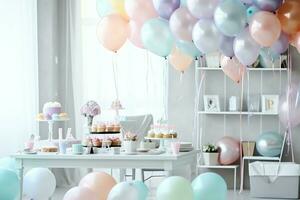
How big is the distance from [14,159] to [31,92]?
210cm

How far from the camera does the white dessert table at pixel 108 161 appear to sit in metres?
5.04

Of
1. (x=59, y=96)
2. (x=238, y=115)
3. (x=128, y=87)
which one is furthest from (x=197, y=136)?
(x=59, y=96)

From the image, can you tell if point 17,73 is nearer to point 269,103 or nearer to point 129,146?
point 129,146

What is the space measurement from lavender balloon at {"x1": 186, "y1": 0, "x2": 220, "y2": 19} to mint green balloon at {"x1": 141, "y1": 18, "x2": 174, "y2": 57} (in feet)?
1.15

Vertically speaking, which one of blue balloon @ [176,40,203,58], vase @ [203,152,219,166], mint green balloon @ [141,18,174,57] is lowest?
vase @ [203,152,219,166]

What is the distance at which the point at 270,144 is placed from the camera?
7.11m

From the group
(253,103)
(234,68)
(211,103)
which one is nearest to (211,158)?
(211,103)

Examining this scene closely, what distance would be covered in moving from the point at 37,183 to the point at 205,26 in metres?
2.07

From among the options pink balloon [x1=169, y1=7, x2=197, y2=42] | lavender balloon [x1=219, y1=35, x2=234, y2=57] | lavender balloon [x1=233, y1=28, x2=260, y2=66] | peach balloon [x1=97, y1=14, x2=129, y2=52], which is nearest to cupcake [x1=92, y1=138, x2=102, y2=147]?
peach balloon [x1=97, y1=14, x2=129, y2=52]

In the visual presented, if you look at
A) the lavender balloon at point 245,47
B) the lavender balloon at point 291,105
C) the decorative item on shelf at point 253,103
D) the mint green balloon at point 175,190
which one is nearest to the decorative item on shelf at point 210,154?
the decorative item on shelf at point 253,103

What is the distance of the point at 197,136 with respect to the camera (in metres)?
7.77

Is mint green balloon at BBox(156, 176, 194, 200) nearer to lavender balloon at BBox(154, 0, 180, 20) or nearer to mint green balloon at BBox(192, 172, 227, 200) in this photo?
mint green balloon at BBox(192, 172, 227, 200)

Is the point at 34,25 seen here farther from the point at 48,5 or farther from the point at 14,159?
the point at 14,159

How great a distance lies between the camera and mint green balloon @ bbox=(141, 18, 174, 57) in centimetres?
490
